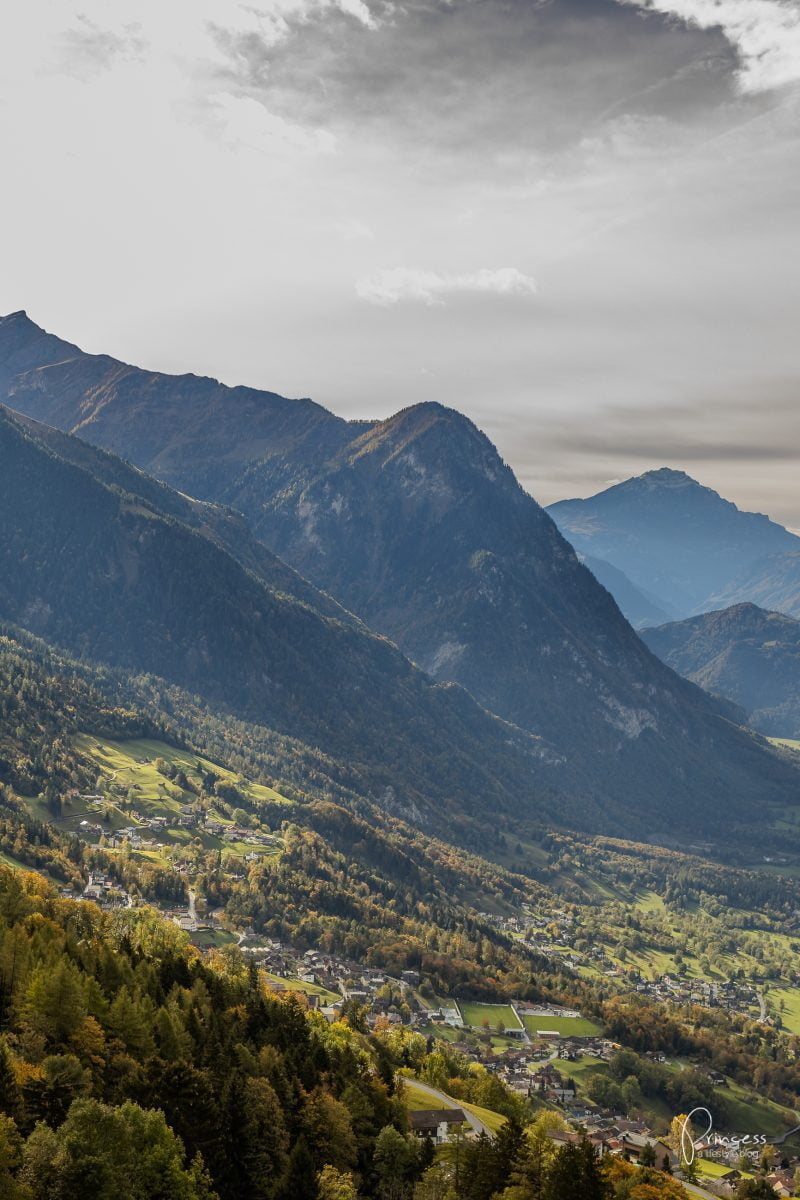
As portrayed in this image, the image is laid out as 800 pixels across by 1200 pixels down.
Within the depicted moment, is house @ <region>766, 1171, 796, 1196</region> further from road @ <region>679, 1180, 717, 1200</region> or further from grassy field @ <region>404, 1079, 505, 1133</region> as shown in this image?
grassy field @ <region>404, 1079, 505, 1133</region>

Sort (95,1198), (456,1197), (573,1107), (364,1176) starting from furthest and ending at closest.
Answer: (573,1107), (364,1176), (456,1197), (95,1198)

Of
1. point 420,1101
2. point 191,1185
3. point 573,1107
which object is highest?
point 191,1185

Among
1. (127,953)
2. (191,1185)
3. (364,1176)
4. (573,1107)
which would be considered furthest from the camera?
(573,1107)

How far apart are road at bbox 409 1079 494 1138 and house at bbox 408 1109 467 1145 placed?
1.44 m

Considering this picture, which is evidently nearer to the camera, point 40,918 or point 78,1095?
point 78,1095

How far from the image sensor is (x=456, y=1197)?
89.1 m

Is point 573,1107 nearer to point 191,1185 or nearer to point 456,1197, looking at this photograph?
point 456,1197

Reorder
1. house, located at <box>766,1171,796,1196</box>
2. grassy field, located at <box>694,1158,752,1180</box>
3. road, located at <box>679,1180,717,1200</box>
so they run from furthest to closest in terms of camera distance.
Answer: house, located at <box>766,1171,796,1196</box> < grassy field, located at <box>694,1158,752,1180</box> < road, located at <box>679,1180,717,1200</box>

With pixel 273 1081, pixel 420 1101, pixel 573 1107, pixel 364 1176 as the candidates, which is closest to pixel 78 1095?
pixel 273 1081

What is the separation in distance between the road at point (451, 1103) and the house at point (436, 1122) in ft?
Result: 4.73

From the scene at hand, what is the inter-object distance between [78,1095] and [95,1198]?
→ 11601mm

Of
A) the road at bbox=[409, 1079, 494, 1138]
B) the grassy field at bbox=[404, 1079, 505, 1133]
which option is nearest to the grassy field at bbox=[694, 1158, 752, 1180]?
the grassy field at bbox=[404, 1079, 505, 1133]

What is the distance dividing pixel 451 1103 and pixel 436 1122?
40.2 ft

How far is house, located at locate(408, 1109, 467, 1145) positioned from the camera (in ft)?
363
